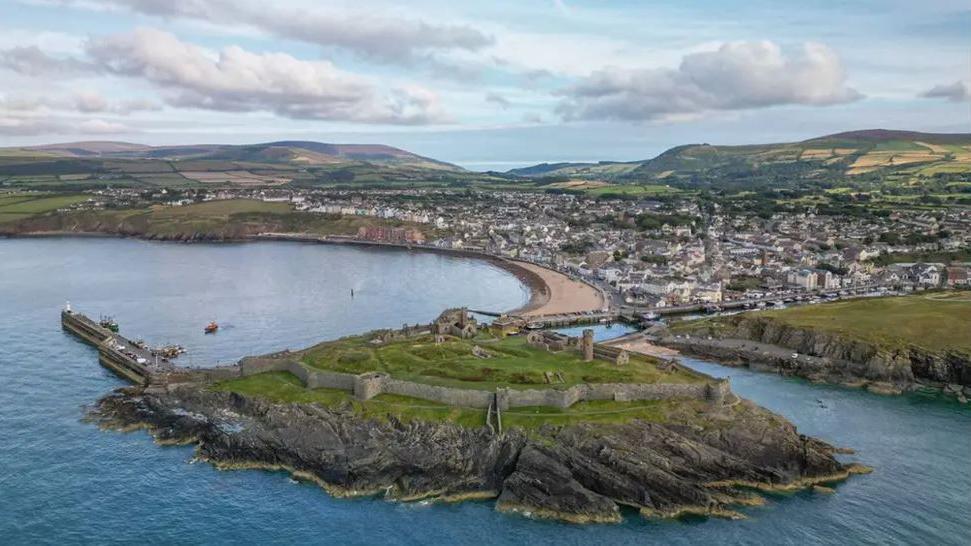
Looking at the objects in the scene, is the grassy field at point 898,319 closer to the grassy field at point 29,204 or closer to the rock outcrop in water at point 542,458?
the rock outcrop in water at point 542,458

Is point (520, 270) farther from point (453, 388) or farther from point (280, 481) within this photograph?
point (280, 481)

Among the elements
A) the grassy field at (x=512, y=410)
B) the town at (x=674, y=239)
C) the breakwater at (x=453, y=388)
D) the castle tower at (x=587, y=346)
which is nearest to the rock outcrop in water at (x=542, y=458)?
the grassy field at (x=512, y=410)

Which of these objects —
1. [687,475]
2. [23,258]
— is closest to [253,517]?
[687,475]

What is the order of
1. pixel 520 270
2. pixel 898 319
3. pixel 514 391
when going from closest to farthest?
1. pixel 514 391
2. pixel 898 319
3. pixel 520 270

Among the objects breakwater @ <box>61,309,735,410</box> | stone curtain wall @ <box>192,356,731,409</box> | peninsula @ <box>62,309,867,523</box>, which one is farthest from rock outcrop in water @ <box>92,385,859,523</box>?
breakwater @ <box>61,309,735,410</box>

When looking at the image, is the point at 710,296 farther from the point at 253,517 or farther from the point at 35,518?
the point at 35,518

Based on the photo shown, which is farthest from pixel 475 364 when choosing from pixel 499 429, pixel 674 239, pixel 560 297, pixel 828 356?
pixel 674 239
